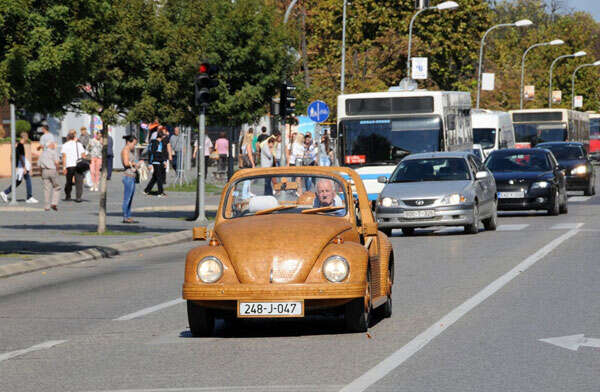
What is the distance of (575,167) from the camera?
44.4 metres

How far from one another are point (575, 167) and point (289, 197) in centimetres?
3371

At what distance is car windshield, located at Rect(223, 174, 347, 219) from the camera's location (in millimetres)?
11781

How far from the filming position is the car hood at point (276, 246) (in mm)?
10648

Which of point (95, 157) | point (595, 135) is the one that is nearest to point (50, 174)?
point (95, 157)

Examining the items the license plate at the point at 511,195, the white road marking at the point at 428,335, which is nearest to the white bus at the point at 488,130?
the license plate at the point at 511,195

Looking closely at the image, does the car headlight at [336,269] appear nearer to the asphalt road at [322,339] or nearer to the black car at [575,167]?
the asphalt road at [322,339]

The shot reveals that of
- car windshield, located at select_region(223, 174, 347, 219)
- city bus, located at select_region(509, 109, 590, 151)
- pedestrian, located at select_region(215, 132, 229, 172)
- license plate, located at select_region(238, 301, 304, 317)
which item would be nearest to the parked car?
car windshield, located at select_region(223, 174, 347, 219)

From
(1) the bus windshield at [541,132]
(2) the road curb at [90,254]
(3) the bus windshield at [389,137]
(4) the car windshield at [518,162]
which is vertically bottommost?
(2) the road curb at [90,254]

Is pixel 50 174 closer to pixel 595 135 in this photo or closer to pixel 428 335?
pixel 428 335

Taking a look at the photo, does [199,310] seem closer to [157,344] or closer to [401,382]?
[157,344]

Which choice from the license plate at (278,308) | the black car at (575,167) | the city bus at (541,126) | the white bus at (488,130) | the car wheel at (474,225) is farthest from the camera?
the city bus at (541,126)

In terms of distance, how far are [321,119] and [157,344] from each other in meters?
34.1

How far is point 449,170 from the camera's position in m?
26.5

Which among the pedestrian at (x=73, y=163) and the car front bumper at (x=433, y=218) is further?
the pedestrian at (x=73, y=163)
